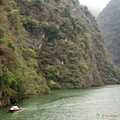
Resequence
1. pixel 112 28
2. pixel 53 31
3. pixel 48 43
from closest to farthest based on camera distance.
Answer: pixel 48 43 < pixel 53 31 < pixel 112 28

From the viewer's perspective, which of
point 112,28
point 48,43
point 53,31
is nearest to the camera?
point 48,43

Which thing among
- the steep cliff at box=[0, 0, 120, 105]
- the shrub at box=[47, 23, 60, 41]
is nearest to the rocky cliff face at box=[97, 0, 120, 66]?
the steep cliff at box=[0, 0, 120, 105]

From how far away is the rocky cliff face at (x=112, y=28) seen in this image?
443 feet

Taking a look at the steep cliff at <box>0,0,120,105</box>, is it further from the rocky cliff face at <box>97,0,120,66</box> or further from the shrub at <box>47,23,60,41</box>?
the rocky cliff face at <box>97,0,120,66</box>

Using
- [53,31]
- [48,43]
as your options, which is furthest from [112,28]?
[48,43]

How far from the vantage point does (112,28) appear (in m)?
154

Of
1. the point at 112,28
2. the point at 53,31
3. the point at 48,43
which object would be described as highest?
the point at 112,28

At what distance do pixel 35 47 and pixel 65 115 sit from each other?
36188 millimetres

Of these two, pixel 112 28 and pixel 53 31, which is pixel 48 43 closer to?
pixel 53 31

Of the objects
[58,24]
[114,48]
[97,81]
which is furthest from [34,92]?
[114,48]

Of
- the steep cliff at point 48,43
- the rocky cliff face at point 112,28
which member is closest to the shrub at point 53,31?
the steep cliff at point 48,43

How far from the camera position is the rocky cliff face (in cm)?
13488

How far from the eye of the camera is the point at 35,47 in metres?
53.7

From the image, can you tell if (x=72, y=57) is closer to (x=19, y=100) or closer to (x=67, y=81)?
(x=67, y=81)
